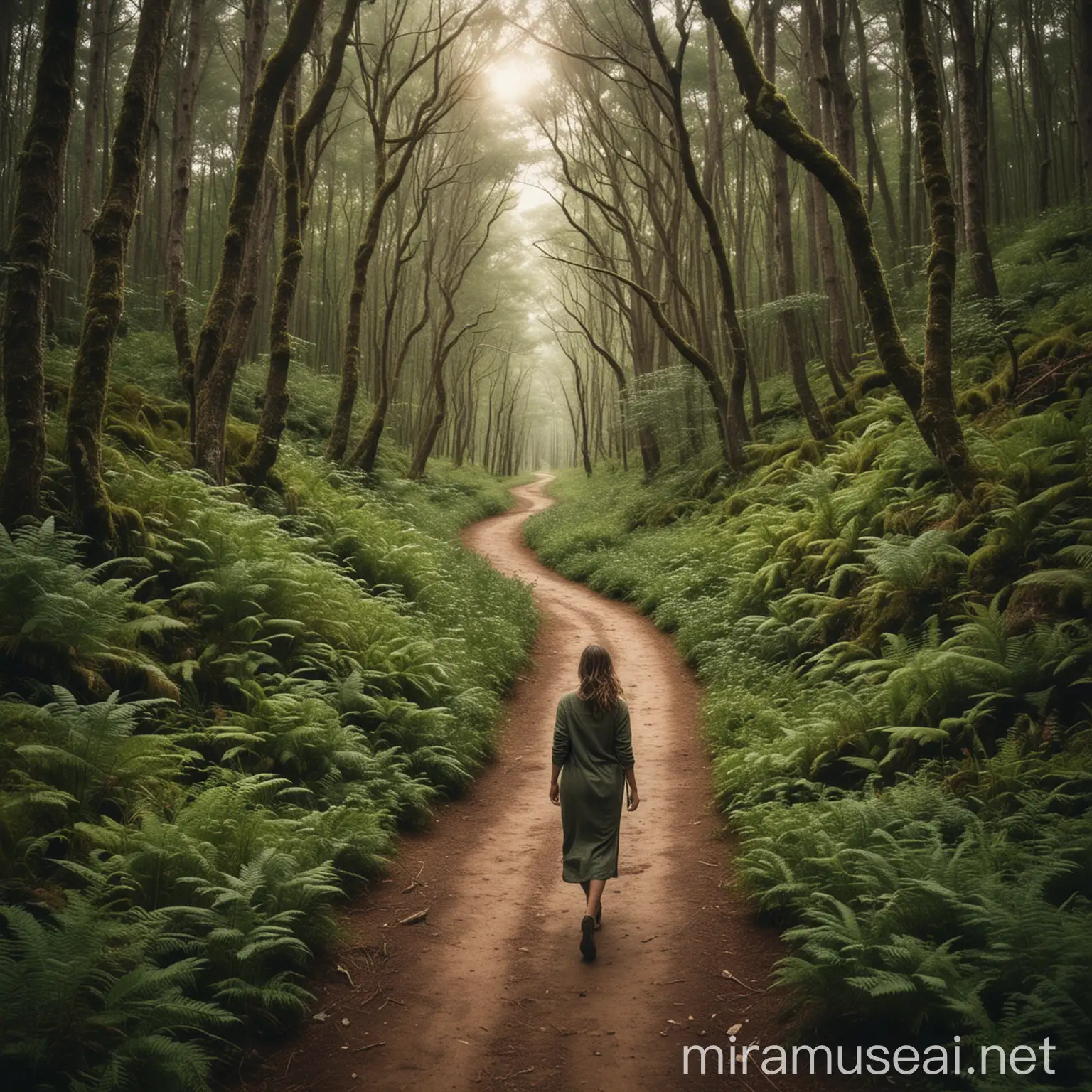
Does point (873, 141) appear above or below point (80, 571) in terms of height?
above

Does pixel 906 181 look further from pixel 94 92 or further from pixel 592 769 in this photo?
pixel 592 769

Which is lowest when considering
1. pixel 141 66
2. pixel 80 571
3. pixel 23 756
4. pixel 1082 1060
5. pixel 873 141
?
pixel 1082 1060

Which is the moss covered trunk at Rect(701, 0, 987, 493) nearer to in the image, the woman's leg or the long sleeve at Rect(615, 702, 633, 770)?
the long sleeve at Rect(615, 702, 633, 770)

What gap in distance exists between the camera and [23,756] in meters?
4.55

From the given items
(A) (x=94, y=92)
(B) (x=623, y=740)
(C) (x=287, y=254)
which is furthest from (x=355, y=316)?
(B) (x=623, y=740)

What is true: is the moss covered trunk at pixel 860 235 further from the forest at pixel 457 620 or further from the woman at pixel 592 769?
the woman at pixel 592 769

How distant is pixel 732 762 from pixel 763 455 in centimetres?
1097

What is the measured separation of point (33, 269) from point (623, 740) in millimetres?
6046

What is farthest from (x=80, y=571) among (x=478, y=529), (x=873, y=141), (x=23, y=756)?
(x=873, y=141)

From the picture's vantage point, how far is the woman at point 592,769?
506 cm

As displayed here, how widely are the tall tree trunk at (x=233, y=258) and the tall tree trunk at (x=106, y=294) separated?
1.48 meters

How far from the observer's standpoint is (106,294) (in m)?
7.15

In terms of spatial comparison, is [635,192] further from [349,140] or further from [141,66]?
[141,66]

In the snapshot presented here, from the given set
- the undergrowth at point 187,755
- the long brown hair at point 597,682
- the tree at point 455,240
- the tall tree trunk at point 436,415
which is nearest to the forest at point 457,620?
the undergrowth at point 187,755
